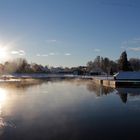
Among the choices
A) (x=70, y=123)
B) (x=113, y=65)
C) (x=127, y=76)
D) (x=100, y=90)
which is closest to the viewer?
(x=70, y=123)

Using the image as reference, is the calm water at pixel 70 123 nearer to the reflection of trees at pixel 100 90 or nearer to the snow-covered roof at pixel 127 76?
the reflection of trees at pixel 100 90

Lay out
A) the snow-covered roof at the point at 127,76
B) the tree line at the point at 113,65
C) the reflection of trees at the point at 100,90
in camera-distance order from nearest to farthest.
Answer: the reflection of trees at the point at 100,90, the snow-covered roof at the point at 127,76, the tree line at the point at 113,65

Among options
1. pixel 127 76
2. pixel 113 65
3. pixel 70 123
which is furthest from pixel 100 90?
pixel 113 65

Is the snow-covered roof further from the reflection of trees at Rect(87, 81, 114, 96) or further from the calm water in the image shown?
the calm water

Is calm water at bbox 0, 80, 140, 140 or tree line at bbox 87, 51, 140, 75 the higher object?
tree line at bbox 87, 51, 140, 75

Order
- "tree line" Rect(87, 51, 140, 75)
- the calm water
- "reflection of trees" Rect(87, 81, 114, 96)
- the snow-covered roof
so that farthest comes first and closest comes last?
1. "tree line" Rect(87, 51, 140, 75)
2. the snow-covered roof
3. "reflection of trees" Rect(87, 81, 114, 96)
4. the calm water

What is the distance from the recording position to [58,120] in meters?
16.8

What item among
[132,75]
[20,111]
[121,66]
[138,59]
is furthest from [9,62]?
[20,111]

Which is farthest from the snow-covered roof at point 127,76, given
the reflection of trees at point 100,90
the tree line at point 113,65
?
the tree line at point 113,65

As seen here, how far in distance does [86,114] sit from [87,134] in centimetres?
536

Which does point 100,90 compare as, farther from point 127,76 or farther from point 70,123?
point 70,123

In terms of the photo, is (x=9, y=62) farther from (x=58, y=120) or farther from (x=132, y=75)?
(x=58, y=120)

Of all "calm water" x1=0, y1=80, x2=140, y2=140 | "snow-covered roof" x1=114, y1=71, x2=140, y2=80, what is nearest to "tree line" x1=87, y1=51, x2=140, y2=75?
"snow-covered roof" x1=114, y1=71, x2=140, y2=80

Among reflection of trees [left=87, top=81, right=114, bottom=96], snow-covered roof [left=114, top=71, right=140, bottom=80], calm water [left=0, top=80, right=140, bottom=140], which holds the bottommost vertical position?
calm water [left=0, top=80, right=140, bottom=140]
